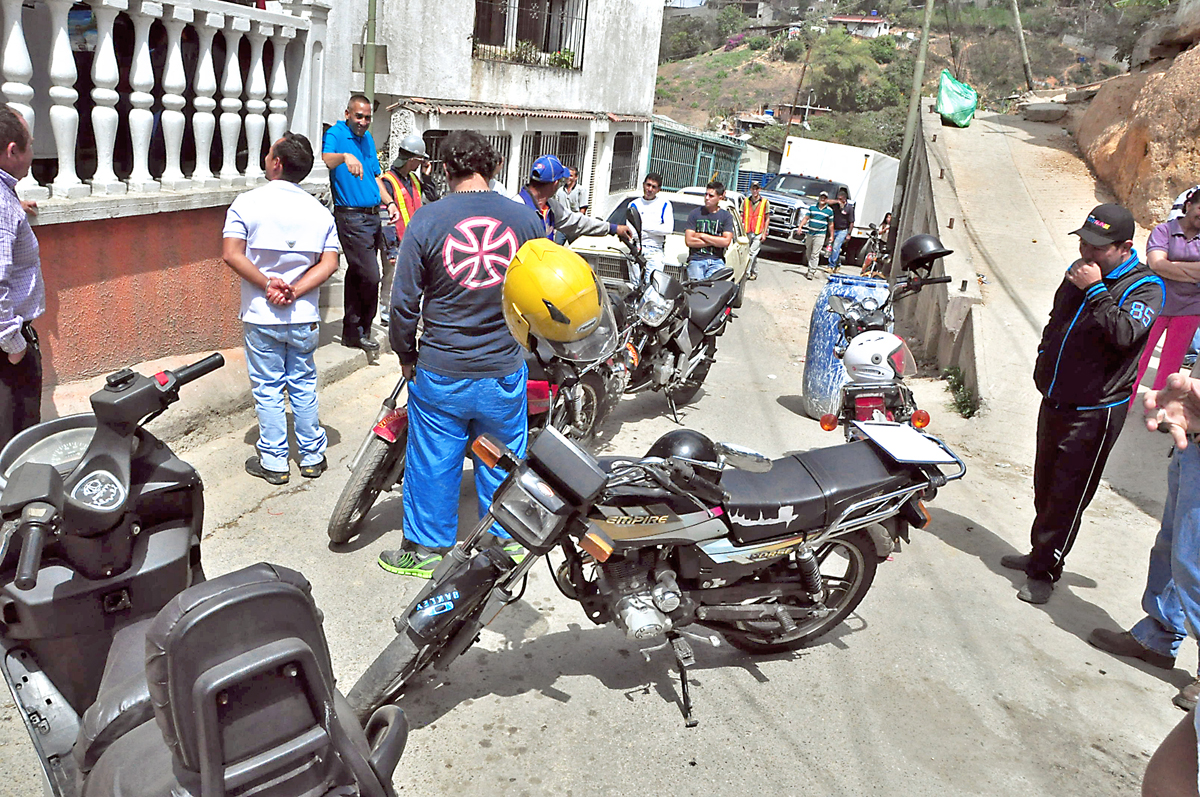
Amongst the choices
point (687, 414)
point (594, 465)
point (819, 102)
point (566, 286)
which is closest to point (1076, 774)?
point (594, 465)

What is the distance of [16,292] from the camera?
11.5 ft

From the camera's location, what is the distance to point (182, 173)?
5.62m

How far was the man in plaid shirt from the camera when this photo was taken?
11.1 ft

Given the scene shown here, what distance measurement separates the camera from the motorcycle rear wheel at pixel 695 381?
23.2 ft

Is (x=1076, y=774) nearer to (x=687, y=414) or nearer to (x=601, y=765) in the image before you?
(x=601, y=765)

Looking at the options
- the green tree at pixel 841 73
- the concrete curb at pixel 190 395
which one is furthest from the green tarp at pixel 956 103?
the green tree at pixel 841 73

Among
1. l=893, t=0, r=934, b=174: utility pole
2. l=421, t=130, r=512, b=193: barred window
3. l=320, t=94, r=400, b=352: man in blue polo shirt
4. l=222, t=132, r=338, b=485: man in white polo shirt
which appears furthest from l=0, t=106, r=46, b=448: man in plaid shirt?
l=893, t=0, r=934, b=174: utility pole

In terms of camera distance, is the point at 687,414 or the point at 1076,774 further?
the point at 687,414

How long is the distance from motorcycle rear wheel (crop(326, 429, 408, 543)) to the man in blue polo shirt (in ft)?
9.51

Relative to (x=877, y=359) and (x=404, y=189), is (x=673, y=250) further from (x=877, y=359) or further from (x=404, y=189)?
(x=877, y=359)

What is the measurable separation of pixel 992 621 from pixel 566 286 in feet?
9.04

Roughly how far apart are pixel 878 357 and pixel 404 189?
13.4 ft

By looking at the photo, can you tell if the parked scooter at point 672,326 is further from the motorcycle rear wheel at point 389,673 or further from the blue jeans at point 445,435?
the motorcycle rear wheel at point 389,673

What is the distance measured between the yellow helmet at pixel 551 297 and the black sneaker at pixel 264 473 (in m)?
2.30
